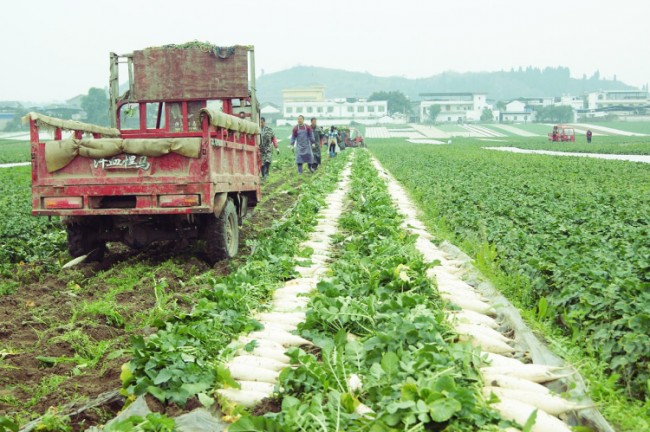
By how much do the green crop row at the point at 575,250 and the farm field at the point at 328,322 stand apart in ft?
0.08

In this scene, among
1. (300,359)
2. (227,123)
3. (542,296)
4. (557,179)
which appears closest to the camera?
(300,359)

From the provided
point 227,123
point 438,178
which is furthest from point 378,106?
point 227,123

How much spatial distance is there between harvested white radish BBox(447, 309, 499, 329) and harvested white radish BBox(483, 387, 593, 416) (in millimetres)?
1511

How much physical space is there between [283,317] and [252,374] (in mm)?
1443

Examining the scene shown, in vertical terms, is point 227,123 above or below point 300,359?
above

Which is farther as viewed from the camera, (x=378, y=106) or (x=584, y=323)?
(x=378, y=106)

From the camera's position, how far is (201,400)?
4.17 meters

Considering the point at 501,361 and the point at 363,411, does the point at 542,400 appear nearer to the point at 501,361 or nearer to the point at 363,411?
the point at 501,361

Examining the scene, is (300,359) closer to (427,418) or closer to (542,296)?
(427,418)

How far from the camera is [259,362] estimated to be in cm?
475

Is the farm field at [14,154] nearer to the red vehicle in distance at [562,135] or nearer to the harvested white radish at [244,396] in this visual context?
the harvested white radish at [244,396]

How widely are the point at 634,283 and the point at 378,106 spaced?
149 m

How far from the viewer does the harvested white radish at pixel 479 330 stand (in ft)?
17.4

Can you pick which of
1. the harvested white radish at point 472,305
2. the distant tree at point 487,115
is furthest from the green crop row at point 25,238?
the distant tree at point 487,115
